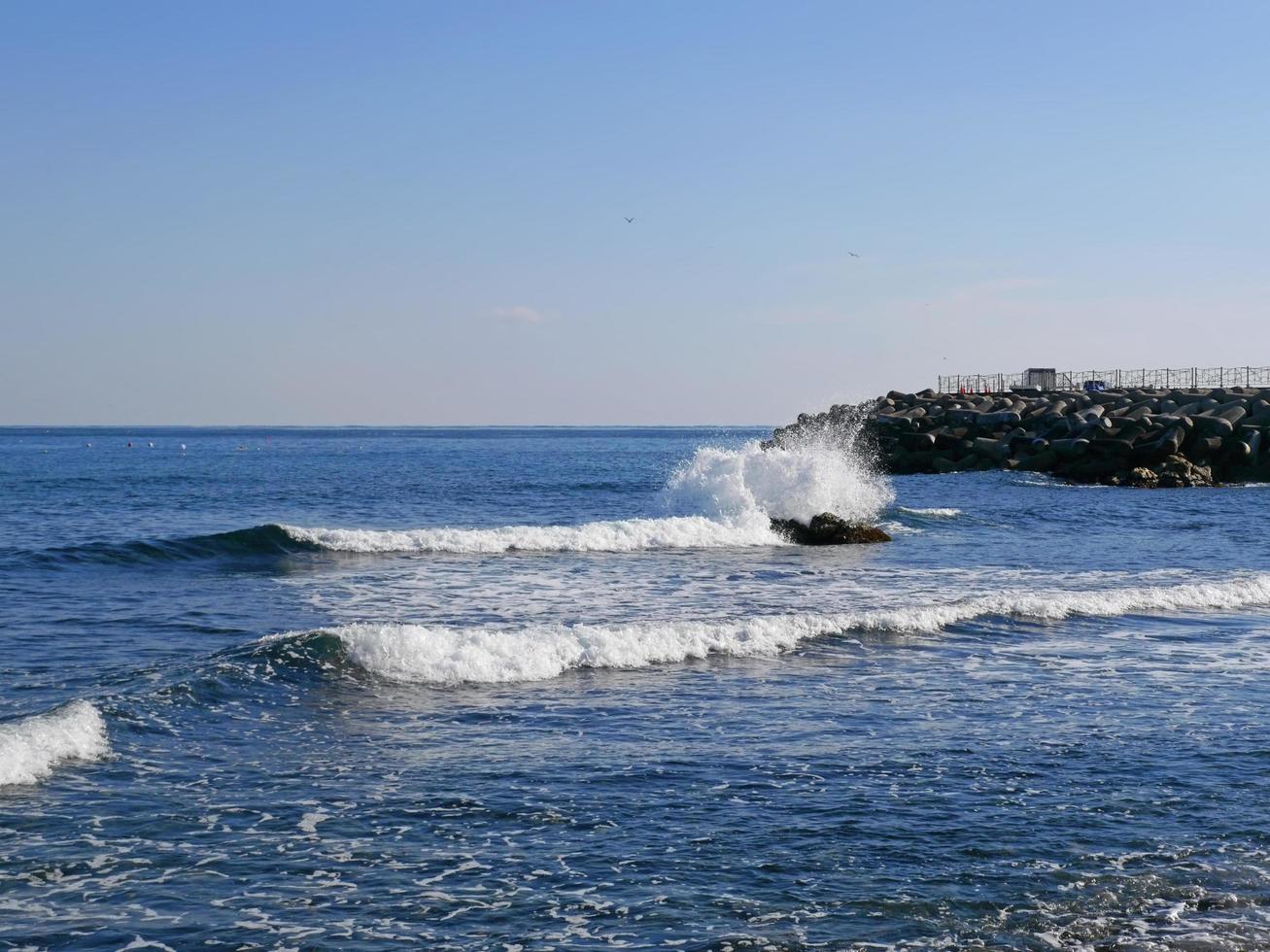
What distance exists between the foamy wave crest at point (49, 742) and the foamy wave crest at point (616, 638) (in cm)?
321

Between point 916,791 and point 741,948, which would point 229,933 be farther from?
point 916,791

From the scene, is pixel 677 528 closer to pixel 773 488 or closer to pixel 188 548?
pixel 773 488

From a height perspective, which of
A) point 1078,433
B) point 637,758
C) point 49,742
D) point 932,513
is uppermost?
point 1078,433

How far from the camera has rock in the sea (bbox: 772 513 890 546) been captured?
88.2 ft

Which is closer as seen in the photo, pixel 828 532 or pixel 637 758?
pixel 637 758

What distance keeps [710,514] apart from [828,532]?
166 inches

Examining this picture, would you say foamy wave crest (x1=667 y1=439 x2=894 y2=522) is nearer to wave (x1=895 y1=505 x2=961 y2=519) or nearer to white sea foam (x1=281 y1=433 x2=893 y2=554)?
white sea foam (x1=281 y1=433 x2=893 y2=554)

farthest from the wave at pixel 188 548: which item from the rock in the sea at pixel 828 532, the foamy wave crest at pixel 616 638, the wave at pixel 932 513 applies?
the wave at pixel 932 513

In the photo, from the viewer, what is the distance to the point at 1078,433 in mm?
49031

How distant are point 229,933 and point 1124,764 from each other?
6446 mm

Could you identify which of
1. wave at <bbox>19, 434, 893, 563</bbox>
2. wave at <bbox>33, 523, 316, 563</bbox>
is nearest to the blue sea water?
wave at <bbox>33, 523, 316, 563</bbox>

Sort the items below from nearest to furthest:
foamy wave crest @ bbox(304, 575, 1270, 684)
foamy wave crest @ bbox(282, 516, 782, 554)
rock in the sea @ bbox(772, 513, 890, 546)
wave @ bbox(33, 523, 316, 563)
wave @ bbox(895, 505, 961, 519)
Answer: foamy wave crest @ bbox(304, 575, 1270, 684) → wave @ bbox(33, 523, 316, 563) → foamy wave crest @ bbox(282, 516, 782, 554) → rock in the sea @ bbox(772, 513, 890, 546) → wave @ bbox(895, 505, 961, 519)

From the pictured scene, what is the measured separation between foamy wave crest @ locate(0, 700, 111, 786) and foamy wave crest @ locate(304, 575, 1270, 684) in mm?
3213

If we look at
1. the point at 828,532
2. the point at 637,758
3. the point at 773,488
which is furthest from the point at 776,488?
the point at 637,758
